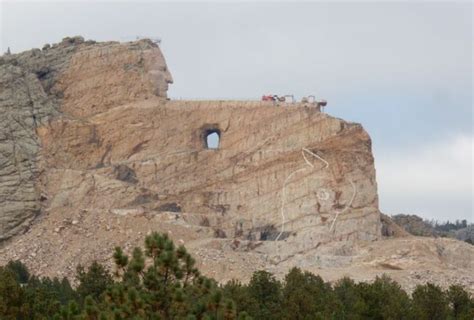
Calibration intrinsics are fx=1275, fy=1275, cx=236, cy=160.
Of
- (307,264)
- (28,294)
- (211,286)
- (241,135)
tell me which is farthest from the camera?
(241,135)

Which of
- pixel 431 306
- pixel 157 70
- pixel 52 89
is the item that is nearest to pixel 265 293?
pixel 431 306

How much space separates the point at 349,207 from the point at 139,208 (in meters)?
10.3

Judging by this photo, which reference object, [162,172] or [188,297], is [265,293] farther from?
[162,172]

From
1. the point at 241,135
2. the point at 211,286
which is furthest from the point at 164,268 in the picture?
the point at 241,135

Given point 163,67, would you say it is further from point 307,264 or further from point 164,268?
point 164,268

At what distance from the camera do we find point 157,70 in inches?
2643

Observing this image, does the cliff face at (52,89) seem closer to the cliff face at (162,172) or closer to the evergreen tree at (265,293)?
the cliff face at (162,172)

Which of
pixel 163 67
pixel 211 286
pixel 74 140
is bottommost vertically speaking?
pixel 211 286

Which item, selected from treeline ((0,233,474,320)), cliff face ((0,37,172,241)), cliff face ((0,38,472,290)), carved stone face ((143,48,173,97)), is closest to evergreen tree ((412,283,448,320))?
treeline ((0,233,474,320))

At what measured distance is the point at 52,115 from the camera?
66125 mm

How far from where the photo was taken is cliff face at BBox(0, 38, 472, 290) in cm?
6116

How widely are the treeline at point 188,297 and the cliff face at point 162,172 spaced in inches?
167

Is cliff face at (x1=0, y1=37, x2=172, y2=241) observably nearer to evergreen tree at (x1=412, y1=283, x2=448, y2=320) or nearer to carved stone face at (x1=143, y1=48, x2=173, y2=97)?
carved stone face at (x1=143, y1=48, x2=173, y2=97)

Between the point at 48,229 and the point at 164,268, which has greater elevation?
the point at 48,229
